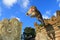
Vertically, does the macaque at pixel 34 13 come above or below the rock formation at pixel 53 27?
above

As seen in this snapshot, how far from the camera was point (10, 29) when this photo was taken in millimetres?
31234

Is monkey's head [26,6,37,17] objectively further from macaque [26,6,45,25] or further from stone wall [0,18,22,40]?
stone wall [0,18,22,40]

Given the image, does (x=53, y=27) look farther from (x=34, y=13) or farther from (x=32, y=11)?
(x=32, y=11)

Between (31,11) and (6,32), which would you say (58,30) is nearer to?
(31,11)

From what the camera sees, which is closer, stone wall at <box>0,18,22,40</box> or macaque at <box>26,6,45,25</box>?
macaque at <box>26,6,45,25</box>

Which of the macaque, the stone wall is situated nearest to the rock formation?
the macaque

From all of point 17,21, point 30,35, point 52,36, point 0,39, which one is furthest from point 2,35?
point 52,36

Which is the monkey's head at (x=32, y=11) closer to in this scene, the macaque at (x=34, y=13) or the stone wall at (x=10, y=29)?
the macaque at (x=34, y=13)

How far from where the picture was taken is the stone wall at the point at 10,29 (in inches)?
1205

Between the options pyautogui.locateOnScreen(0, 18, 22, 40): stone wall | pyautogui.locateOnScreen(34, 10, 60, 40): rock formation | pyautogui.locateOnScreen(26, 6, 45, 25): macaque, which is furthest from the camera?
pyautogui.locateOnScreen(0, 18, 22, 40): stone wall

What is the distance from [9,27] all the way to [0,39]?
7.73 feet

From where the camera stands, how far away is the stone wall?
Result: 30609 millimetres

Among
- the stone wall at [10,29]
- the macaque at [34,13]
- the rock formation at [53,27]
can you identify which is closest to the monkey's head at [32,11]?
the macaque at [34,13]

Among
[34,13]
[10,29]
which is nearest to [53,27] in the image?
[34,13]
